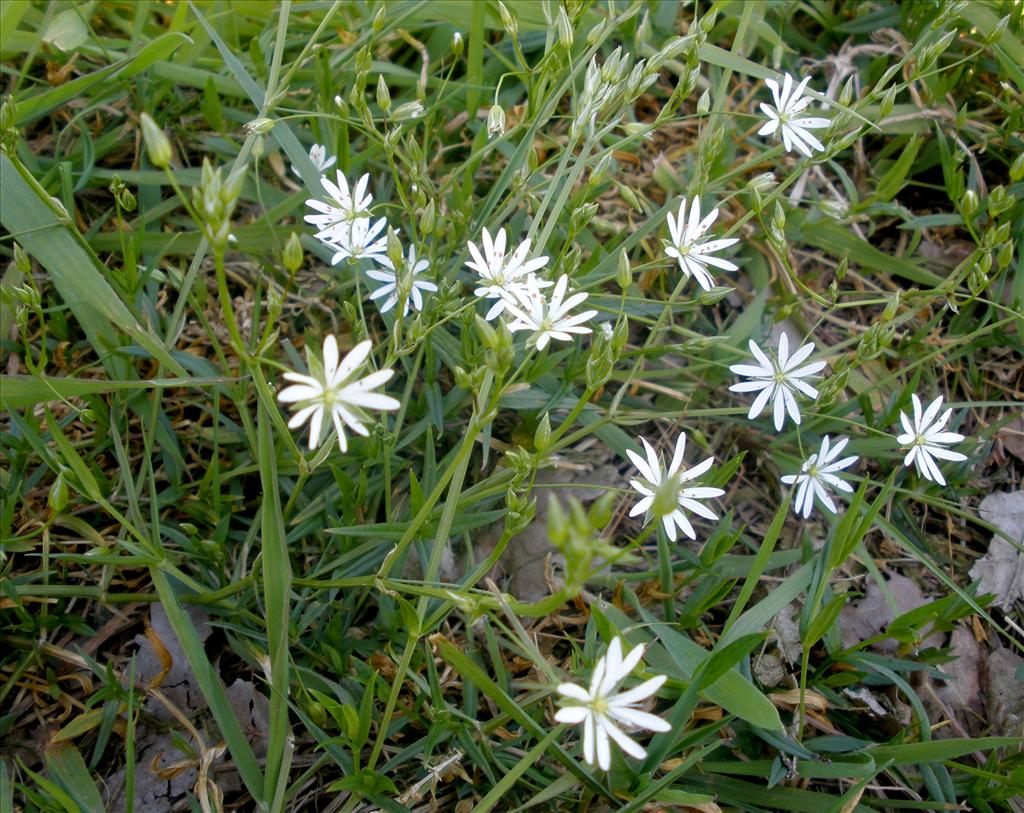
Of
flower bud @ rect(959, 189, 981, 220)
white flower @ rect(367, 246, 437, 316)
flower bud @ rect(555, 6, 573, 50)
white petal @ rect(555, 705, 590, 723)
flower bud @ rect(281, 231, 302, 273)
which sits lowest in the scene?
flower bud @ rect(959, 189, 981, 220)

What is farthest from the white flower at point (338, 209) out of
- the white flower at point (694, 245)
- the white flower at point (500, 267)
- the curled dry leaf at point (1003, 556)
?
the curled dry leaf at point (1003, 556)

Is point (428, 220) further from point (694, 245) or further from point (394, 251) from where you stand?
point (694, 245)

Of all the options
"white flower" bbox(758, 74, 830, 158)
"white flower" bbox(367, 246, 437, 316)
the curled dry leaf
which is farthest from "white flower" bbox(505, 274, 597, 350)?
the curled dry leaf

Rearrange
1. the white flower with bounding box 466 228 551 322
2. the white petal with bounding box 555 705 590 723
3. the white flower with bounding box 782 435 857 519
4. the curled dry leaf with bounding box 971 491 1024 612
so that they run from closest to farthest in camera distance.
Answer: the white petal with bounding box 555 705 590 723
the white flower with bounding box 466 228 551 322
the white flower with bounding box 782 435 857 519
the curled dry leaf with bounding box 971 491 1024 612

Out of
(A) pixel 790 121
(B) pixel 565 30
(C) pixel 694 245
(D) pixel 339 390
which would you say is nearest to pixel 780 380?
(C) pixel 694 245

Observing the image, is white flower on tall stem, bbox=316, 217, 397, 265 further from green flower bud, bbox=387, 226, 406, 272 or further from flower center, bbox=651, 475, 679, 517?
flower center, bbox=651, 475, 679, 517

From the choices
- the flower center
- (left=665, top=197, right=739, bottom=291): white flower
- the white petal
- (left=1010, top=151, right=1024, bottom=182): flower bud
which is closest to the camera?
the white petal

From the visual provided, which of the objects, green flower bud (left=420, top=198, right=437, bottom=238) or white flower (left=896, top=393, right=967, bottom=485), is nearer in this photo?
green flower bud (left=420, top=198, right=437, bottom=238)
